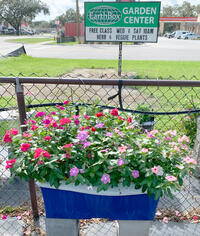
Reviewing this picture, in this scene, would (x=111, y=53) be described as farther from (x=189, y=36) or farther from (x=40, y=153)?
(x=189, y=36)

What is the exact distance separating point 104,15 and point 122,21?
21.2 inches

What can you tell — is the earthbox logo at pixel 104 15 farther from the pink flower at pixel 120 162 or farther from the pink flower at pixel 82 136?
the pink flower at pixel 120 162

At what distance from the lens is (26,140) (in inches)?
64.6

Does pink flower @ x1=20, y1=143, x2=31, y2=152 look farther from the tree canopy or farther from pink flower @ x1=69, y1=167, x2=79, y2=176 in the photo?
the tree canopy

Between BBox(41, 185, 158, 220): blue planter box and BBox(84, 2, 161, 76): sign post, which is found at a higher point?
BBox(84, 2, 161, 76): sign post

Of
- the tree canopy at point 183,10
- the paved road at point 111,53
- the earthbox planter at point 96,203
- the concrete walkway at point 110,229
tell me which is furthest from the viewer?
the tree canopy at point 183,10

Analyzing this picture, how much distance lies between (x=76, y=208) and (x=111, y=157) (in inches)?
15.8

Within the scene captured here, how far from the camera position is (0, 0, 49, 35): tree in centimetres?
5744

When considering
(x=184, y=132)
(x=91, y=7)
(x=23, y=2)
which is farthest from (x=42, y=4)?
(x=184, y=132)

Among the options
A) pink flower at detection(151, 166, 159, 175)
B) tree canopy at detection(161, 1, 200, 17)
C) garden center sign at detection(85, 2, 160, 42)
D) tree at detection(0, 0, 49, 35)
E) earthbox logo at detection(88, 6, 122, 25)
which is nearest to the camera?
pink flower at detection(151, 166, 159, 175)

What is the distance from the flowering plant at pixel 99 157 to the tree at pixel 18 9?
63.2 metres

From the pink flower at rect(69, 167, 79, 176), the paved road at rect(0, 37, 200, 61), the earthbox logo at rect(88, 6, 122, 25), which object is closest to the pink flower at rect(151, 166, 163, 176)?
the pink flower at rect(69, 167, 79, 176)

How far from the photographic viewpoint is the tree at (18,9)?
57438 mm

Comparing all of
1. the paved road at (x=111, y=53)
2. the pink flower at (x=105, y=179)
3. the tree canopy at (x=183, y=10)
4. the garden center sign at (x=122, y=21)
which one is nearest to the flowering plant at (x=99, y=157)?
the pink flower at (x=105, y=179)
